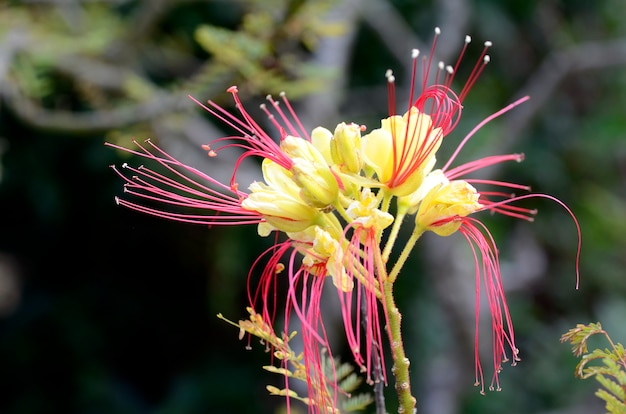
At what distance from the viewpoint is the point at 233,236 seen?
4.87 meters

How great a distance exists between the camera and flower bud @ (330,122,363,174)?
1354 millimetres

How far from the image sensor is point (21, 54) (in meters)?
3.60

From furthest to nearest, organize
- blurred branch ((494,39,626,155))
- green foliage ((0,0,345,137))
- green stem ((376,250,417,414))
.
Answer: blurred branch ((494,39,626,155))
green foliage ((0,0,345,137))
green stem ((376,250,417,414))

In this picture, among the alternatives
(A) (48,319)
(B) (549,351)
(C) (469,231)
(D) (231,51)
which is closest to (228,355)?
(A) (48,319)

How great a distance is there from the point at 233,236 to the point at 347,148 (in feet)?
11.7

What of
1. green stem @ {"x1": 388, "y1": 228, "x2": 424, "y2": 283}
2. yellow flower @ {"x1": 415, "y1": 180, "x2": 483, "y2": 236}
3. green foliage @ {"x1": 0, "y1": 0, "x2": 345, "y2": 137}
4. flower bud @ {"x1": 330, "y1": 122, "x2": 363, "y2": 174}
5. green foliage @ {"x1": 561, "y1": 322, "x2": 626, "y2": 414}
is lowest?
green foliage @ {"x1": 561, "y1": 322, "x2": 626, "y2": 414}

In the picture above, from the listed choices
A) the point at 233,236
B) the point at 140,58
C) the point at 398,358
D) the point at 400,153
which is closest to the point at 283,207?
the point at 400,153

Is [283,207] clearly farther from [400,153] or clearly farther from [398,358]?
[398,358]

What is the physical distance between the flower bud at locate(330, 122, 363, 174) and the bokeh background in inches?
118

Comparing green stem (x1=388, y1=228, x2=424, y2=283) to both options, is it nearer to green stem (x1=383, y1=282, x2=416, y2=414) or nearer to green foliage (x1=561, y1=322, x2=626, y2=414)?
green stem (x1=383, y1=282, x2=416, y2=414)

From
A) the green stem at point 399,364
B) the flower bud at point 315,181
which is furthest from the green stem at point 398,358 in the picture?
the flower bud at point 315,181

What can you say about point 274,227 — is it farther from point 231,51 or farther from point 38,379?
point 38,379

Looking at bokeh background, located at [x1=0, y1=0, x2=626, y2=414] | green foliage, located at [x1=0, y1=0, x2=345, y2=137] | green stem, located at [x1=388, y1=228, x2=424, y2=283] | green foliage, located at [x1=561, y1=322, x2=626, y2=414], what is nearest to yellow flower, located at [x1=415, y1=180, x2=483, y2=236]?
green stem, located at [x1=388, y1=228, x2=424, y2=283]

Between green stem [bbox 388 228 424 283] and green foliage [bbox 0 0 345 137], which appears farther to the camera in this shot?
green foliage [bbox 0 0 345 137]
